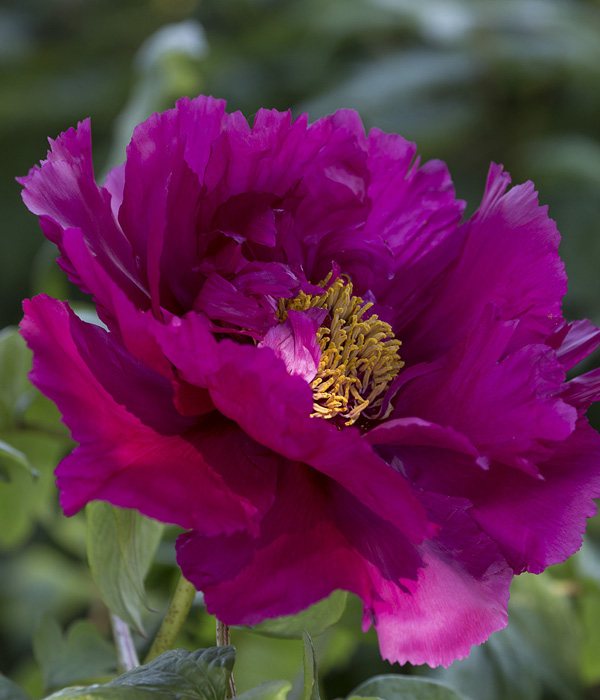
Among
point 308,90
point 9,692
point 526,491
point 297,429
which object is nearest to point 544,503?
point 526,491

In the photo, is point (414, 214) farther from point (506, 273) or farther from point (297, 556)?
point (297, 556)

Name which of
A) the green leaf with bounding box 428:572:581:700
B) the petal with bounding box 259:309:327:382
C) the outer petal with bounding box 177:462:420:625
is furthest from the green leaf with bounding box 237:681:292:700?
the green leaf with bounding box 428:572:581:700

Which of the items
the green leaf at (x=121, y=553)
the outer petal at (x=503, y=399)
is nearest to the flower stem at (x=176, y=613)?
the green leaf at (x=121, y=553)

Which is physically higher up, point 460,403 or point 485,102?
point 460,403

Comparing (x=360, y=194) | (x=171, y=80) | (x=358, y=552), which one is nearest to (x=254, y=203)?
(x=360, y=194)

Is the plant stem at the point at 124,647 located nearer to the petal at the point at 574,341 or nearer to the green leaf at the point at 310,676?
the green leaf at the point at 310,676

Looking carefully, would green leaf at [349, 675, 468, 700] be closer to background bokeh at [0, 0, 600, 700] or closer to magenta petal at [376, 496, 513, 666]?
magenta petal at [376, 496, 513, 666]

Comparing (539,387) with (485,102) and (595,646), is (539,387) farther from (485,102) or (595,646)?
(485,102)

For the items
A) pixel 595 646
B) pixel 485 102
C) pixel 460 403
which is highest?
pixel 460 403
